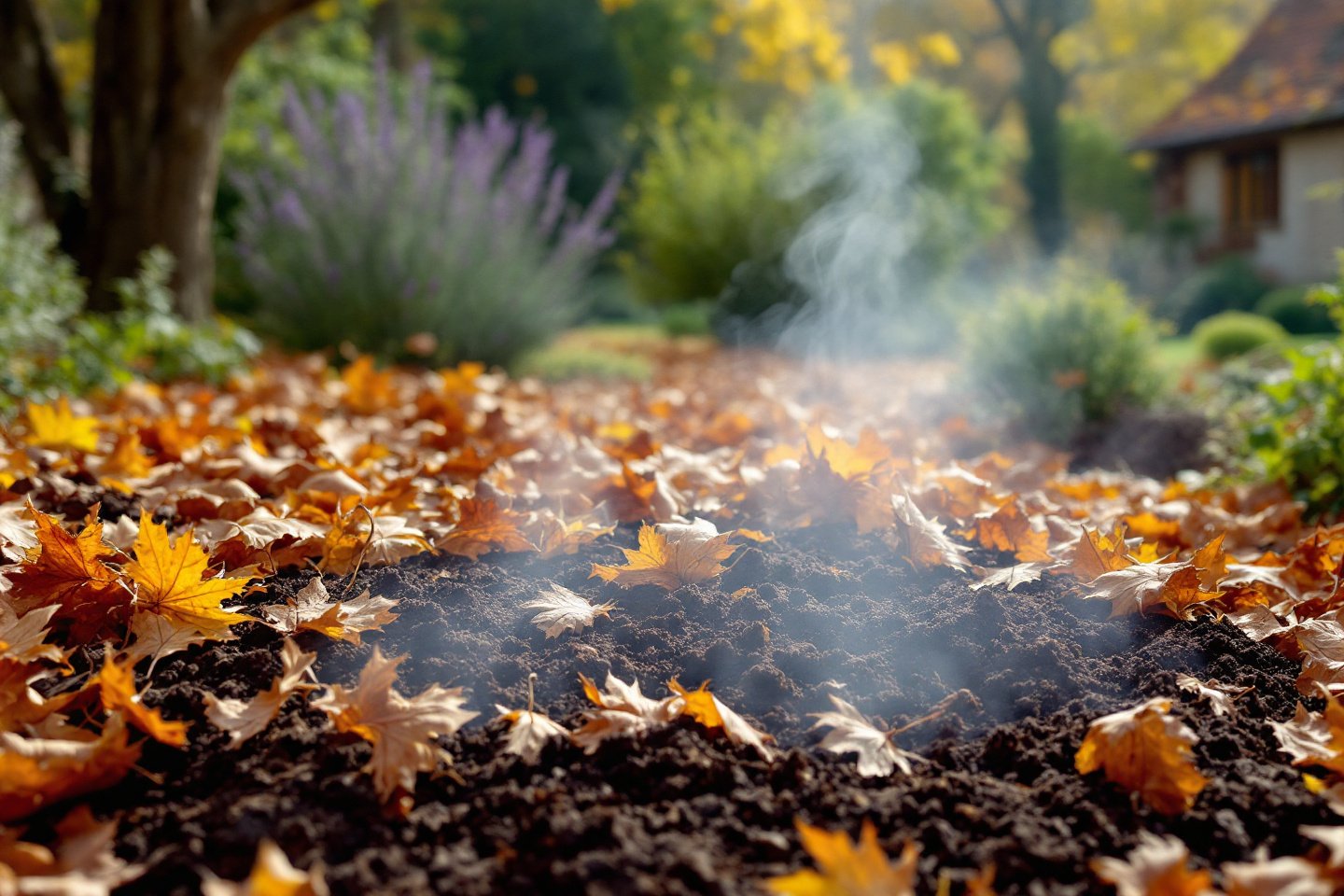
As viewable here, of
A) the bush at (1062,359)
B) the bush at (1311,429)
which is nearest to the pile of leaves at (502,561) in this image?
the bush at (1311,429)

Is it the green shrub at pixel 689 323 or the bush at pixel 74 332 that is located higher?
the bush at pixel 74 332

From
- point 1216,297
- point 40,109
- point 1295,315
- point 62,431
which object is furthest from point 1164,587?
point 1216,297

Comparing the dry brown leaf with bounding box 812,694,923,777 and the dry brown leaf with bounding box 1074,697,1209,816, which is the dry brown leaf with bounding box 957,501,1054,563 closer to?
the dry brown leaf with bounding box 1074,697,1209,816

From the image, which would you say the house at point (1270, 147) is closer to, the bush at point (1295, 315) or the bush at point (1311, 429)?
the bush at point (1295, 315)

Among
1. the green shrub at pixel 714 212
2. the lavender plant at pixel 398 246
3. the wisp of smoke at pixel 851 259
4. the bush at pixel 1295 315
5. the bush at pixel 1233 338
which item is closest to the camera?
the lavender plant at pixel 398 246

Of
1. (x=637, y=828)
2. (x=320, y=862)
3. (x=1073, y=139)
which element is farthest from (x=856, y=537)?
(x=1073, y=139)
